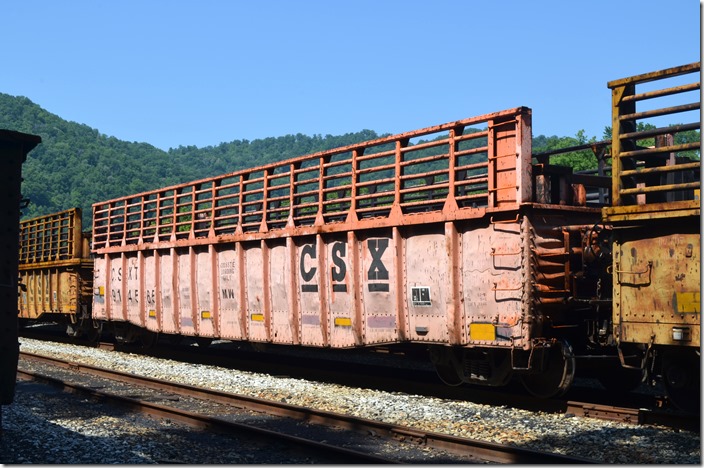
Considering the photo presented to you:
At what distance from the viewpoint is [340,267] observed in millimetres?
13000

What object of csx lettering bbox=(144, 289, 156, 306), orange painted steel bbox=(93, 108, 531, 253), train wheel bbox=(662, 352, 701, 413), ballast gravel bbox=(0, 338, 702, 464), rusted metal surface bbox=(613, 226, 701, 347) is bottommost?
ballast gravel bbox=(0, 338, 702, 464)

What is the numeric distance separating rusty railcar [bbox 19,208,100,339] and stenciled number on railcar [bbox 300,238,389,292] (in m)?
10.6

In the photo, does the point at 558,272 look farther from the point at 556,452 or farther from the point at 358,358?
the point at 358,358

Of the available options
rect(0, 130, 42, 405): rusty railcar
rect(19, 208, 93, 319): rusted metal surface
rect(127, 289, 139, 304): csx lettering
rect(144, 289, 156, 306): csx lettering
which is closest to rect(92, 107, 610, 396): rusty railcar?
rect(144, 289, 156, 306): csx lettering

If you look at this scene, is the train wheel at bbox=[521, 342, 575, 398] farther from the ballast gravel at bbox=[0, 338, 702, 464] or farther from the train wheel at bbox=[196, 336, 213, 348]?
the train wheel at bbox=[196, 336, 213, 348]

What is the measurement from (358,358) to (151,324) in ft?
15.9

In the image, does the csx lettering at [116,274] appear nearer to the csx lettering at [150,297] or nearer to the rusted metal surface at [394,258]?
the csx lettering at [150,297]

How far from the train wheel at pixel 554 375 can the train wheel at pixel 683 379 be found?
4.41 feet

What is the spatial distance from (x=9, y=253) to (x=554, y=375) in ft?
21.8

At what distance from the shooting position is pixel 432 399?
11281 millimetres

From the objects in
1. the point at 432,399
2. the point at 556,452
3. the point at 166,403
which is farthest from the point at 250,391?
the point at 556,452

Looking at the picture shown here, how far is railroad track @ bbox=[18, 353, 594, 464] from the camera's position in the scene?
7547 millimetres

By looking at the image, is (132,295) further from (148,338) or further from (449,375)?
(449,375)

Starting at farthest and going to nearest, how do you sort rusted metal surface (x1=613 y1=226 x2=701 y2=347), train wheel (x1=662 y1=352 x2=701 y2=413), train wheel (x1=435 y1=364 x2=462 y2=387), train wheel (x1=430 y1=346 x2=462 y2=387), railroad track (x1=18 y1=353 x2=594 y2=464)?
train wheel (x1=435 y1=364 x2=462 y2=387)
train wheel (x1=430 y1=346 x2=462 y2=387)
train wheel (x1=662 y1=352 x2=701 y2=413)
rusted metal surface (x1=613 y1=226 x2=701 y2=347)
railroad track (x1=18 y1=353 x2=594 y2=464)
